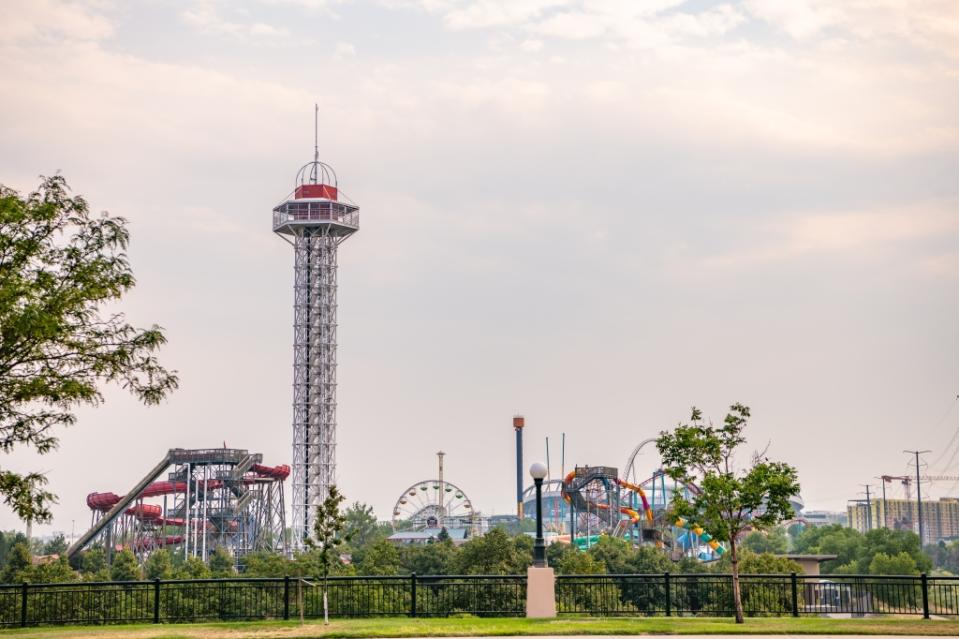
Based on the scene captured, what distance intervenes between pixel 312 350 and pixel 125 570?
4362 centimetres

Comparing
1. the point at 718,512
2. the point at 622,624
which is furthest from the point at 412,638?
the point at 718,512

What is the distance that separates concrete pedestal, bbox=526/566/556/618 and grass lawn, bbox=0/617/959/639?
1.78ft

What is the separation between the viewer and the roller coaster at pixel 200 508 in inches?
4141

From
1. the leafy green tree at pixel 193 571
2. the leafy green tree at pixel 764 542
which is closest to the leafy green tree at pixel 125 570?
the leafy green tree at pixel 193 571

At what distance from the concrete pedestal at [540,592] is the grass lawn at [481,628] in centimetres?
54

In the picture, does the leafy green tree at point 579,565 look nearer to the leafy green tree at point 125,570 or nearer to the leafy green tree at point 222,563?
the leafy green tree at point 222,563

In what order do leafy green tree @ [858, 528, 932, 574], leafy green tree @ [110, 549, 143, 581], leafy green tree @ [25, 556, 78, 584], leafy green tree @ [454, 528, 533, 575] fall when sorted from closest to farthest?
leafy green tree @ [25, 556, 78, 584], leafy green tree @ [454, 528, 533, 575], leafy green tree @ [110, 549, 143, 581], leafy green tree @ [858, 528, 932, 574]

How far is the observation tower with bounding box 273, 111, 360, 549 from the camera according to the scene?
125 meters

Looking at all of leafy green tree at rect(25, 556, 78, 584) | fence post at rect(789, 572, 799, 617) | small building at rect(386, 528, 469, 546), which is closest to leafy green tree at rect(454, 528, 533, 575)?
leafy green tree at rect(25, 556, 78, 584)

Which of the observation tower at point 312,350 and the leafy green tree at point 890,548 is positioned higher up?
the observation tower at point 312,350

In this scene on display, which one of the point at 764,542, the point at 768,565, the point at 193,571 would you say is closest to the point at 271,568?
the point at 193,571

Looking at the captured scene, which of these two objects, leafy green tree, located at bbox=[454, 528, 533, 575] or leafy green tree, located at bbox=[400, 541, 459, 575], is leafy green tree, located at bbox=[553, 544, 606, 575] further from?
leafy green tree, located at bbox=[400, 541, 459, 575]

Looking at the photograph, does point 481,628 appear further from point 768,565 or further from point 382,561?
point 382,561

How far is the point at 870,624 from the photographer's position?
28578 mm
